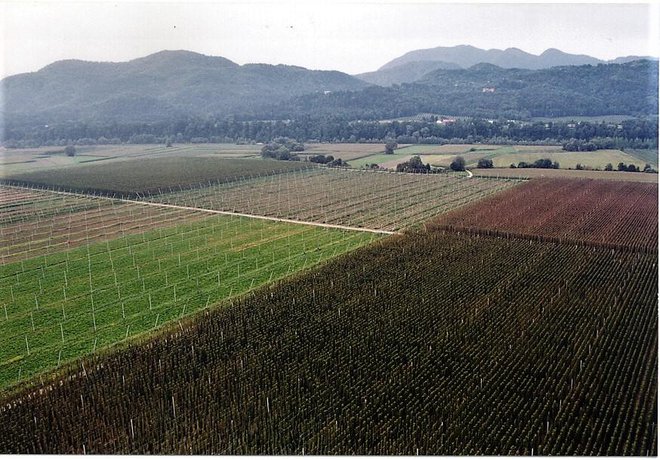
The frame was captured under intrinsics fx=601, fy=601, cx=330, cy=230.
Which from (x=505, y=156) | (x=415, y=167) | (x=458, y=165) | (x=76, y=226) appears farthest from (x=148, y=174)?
(x=505, y=156)

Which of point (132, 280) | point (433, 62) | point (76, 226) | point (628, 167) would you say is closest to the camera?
point (132, 280)

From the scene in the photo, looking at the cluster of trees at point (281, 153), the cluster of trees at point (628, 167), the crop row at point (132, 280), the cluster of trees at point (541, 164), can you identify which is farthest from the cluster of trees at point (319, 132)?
the crop row at point (132, 280)

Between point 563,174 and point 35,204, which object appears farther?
point 563,174

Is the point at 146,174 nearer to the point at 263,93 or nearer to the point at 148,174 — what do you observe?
the point at 148,174

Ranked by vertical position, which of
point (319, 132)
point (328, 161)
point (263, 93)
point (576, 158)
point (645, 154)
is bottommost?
point (576, 158)

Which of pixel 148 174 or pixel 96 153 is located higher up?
pixel 96 153

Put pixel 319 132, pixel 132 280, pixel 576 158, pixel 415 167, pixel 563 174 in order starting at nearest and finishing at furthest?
pixel 132 280 → pixel 563 174 → pixel 415 167 → pixel 576 158 → pixel 319 132

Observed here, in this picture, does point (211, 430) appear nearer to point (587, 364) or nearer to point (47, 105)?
point (587, 364)
